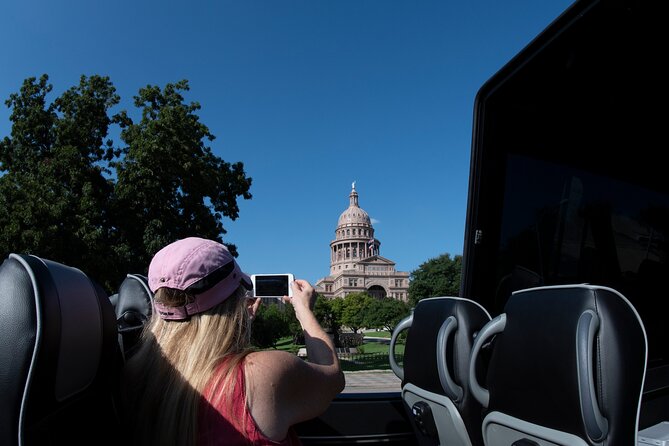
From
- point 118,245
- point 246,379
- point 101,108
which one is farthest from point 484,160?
point 101,108

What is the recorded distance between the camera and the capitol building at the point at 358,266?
103 meters

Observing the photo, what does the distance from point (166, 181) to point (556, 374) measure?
56.0 ft

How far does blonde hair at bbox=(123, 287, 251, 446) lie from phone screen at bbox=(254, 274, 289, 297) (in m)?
0.92

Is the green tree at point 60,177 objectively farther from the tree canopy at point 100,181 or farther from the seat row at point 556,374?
the seat row at point 556,374

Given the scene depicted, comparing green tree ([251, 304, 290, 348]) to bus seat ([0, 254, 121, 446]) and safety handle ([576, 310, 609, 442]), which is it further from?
bus seat ([0, 254, 121, 446])

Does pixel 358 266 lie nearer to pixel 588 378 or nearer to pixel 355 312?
pixel 355 312

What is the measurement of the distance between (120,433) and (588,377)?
1418 mm

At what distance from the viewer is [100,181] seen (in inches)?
671

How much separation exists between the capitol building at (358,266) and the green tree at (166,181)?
274ft

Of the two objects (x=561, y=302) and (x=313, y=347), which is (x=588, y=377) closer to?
(x=561, y=302)

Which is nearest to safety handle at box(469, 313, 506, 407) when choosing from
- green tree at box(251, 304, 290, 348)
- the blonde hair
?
the blonde hair

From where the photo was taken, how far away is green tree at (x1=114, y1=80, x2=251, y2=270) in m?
16.4

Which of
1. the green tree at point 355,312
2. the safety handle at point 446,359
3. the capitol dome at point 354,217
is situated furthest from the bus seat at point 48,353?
the capitol dome at point 354,217

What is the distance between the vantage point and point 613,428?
1547mm
